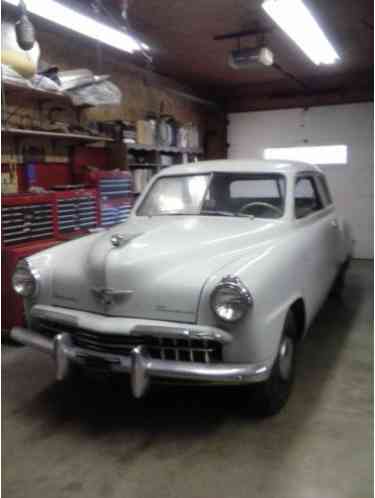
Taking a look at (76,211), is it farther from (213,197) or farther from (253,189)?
(253,189)

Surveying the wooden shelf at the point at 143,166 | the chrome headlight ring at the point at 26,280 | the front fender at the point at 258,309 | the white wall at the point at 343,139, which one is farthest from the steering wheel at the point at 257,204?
the white wall at the point at 343,139

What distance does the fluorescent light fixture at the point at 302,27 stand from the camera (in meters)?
3.88

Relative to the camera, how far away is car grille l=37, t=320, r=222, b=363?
2.14 metres

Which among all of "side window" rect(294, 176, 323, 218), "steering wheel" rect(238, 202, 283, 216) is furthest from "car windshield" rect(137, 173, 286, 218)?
"side window" rect(294, 176, 323, 218)

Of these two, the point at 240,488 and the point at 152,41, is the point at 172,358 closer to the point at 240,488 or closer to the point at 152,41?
the point at 240,488

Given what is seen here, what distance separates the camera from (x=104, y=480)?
200 cm

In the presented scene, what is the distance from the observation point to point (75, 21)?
12.9 ft

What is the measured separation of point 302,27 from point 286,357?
11.4 feet

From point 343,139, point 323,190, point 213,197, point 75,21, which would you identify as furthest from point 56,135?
point 343,139

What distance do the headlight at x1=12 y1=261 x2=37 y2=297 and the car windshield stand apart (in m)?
1.13

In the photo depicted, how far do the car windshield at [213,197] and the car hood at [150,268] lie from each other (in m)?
0.36

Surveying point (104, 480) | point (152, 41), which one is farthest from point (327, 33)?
point (104, 480)

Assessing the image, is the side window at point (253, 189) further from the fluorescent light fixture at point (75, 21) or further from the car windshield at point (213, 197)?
the fluorescent light fixture at point (75, 21)

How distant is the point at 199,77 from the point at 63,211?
3943 millimetres
